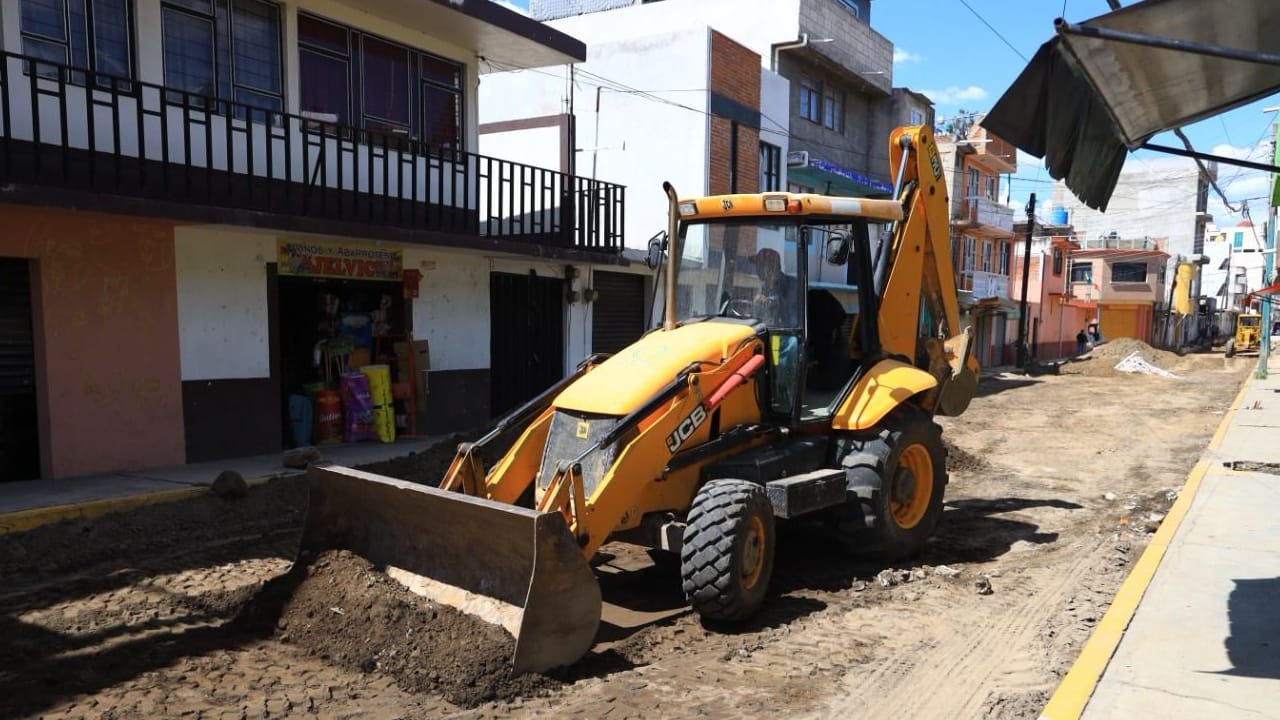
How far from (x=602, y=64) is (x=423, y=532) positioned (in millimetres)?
17150

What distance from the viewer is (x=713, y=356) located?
5863 mm

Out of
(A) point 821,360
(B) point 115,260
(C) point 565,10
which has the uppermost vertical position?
(C) point 565,10

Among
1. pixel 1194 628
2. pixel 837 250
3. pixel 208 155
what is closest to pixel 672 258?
pixel 837 250

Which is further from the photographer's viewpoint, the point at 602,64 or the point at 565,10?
the point at 565,10

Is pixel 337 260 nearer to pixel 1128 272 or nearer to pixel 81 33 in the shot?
pixel 81 33

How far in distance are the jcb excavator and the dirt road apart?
0.31m

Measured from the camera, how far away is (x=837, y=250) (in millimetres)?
6473

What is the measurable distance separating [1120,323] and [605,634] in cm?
6233

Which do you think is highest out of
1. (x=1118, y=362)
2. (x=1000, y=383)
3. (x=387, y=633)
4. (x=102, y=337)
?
(x=102, y=337)

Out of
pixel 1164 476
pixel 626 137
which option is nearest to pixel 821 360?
pixel 1164 476

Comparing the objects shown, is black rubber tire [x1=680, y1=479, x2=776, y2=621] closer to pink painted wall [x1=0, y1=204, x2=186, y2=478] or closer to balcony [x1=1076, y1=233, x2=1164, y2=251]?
pink painted wall [x1=0, y1=204, x2=186, y2=478]

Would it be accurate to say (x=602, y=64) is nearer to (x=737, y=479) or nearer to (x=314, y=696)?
(x=737, y=479)

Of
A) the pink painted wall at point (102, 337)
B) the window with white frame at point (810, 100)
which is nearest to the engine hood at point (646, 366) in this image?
the pink painted wall at point (102, 337)

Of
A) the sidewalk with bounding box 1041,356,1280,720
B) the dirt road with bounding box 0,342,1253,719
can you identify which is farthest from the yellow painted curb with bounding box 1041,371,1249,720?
the dirt road with bounding box 0,342,1253,719
